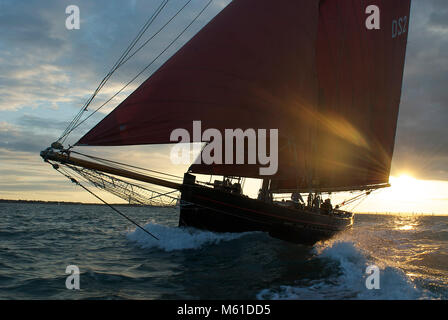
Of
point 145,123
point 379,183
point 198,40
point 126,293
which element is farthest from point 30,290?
point 379,183

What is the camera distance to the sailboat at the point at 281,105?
9984 mm

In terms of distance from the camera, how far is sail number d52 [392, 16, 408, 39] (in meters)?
20.8

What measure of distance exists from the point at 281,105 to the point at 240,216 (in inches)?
192

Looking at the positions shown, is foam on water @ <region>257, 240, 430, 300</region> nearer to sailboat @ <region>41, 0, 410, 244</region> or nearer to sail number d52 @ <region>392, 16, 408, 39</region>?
sailboat @ <region>41, 0, 410, 244</region>

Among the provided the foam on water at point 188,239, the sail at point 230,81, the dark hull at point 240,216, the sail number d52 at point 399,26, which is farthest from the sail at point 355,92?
Answer: the foam on water at point 188,239

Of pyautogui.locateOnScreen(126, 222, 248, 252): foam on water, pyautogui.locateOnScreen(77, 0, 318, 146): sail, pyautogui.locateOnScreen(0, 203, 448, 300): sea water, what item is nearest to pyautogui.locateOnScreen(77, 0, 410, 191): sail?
pyautogui.locateOnScreen(77, 0, 318, 146): sail

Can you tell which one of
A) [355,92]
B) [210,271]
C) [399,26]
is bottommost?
[210,271]

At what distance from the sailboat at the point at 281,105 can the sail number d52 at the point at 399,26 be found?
2.6 inches

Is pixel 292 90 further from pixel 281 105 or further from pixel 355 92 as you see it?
pixel 355 92

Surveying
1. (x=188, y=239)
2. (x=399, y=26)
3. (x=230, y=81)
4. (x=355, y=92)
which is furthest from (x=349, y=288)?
(x=399, y=26)

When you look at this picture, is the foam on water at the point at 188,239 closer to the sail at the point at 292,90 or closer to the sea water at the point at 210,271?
the sea water at the point at 210,271

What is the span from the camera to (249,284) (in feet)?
27.0

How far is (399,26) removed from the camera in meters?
21.1
